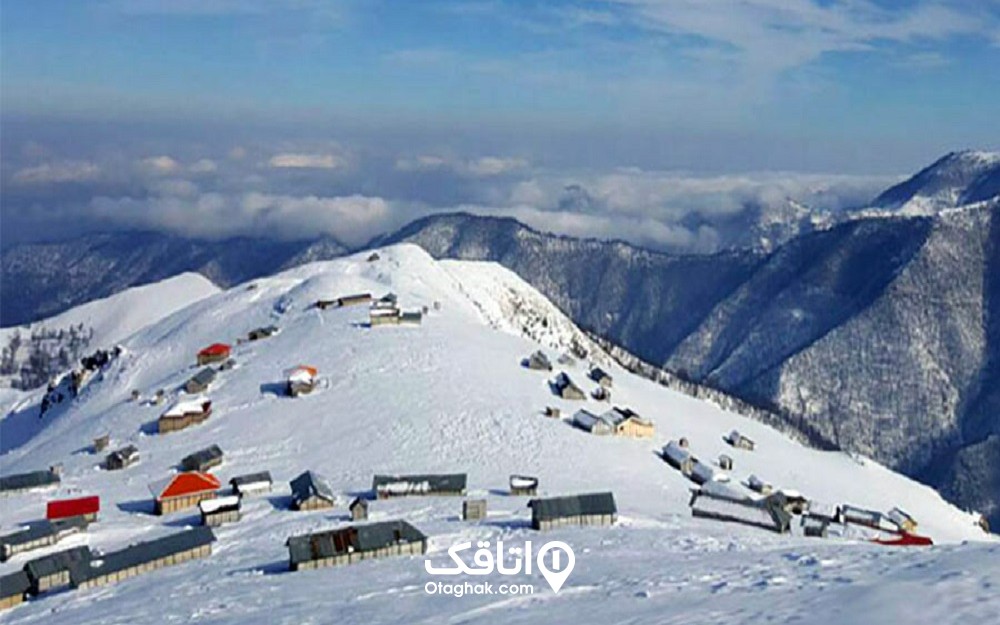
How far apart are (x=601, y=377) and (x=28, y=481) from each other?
5716 cm

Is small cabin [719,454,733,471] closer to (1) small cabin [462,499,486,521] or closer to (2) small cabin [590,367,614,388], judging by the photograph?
(2) small cabin [590,367,614,388]

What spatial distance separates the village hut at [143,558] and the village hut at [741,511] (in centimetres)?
2669

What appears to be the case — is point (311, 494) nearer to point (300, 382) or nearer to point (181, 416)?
point (300, 382)

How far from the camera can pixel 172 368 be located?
12200 cm

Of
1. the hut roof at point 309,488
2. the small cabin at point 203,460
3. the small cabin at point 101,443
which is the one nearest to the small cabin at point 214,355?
the small cabin at point 101,443

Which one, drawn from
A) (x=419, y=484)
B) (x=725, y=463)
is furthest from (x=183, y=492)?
(x=725, y=463)

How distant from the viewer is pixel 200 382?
94125 millimetres

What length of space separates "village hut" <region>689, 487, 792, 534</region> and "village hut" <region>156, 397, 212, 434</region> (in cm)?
4577

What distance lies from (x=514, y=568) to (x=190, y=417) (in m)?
55.3

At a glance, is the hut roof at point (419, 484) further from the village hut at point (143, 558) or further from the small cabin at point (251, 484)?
the village hut at point (143, 558)

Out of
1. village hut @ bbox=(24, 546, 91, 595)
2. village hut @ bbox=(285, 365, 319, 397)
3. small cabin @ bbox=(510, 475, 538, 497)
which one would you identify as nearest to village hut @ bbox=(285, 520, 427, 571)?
village hut @ bbox=(24, 546, 91, 595)

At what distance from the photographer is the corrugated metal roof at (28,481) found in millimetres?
70812

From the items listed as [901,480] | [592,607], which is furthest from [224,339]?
[592,607]

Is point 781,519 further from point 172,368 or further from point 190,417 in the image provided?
point 172,368
